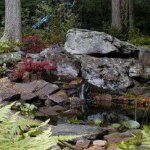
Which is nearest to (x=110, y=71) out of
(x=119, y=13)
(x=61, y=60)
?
(x=61, y=60)

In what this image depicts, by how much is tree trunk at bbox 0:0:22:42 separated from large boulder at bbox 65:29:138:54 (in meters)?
2.43

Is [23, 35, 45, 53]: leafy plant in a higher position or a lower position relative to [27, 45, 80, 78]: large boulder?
higher

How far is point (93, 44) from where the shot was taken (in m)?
14.2

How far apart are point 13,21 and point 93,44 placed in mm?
3582

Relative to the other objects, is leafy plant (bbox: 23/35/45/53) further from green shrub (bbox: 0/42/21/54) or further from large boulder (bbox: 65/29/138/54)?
large boulder (bbox: 65/29/138/54)

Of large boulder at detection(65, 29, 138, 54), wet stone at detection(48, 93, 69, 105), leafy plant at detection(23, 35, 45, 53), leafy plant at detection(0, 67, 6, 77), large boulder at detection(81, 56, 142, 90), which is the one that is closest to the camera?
wet stone at detection(48, 93, 69, 105)

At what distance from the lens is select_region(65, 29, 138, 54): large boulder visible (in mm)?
14195

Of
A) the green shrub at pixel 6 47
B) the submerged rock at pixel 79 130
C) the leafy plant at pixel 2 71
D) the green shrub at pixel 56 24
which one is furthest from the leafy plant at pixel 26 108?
the green shrub at pixel 56 24

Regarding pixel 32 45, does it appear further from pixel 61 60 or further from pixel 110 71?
pixel 110 71

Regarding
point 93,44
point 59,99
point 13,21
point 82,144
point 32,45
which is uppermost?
point 13,21

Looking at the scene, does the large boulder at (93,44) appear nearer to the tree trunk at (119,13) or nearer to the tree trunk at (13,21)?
the tree trunk at (13,21)

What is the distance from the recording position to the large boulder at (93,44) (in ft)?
A: 46.6

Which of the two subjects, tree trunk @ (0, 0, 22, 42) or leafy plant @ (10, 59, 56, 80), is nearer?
leafy plant @ (10, 59, 56, 80)

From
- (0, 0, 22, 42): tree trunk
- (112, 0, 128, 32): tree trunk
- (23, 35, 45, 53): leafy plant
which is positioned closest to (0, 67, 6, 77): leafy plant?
(23, 35, 45, 53): leafy plant
